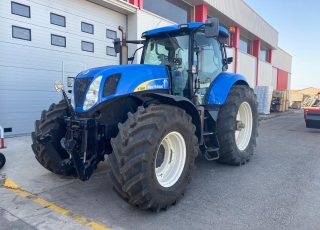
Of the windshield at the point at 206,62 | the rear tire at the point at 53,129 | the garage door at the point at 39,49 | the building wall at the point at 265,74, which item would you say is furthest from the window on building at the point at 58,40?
the building wall at the point at 265,74

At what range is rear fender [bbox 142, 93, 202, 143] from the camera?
3.28 meters

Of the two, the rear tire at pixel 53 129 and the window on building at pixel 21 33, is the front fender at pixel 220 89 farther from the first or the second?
the window on building at pixel 21 33

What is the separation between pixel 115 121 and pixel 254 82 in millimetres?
19636

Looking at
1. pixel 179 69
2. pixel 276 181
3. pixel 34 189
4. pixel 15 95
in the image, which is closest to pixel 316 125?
pixel 276 181

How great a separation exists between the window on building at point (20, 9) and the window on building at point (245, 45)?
1564 centimetres

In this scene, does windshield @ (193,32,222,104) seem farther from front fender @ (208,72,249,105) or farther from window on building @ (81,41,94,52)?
window on building @ (81,41,94,52)

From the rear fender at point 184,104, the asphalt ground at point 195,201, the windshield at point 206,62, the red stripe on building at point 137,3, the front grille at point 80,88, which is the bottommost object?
the asphalt ground at point 195,201

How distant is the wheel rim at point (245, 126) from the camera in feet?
17.2

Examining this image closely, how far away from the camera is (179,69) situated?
422 cm

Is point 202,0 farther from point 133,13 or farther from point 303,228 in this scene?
point 303,228

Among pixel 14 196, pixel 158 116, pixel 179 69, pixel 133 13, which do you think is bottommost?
pixel 14 196

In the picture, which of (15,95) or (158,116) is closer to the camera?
(158,116)

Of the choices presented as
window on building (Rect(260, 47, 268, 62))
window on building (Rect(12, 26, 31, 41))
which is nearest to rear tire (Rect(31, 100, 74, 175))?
window on building (Rect(12, 26, 31, 41))

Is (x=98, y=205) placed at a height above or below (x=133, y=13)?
below
